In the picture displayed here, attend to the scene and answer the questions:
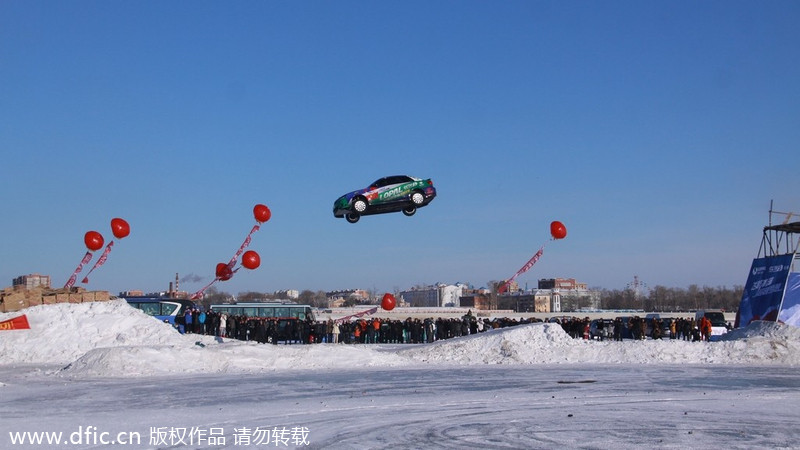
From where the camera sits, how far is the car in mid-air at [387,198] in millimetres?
30625

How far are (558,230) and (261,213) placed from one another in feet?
41.1

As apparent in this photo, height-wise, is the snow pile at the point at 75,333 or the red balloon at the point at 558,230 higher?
the red balloon at the point at 558,230

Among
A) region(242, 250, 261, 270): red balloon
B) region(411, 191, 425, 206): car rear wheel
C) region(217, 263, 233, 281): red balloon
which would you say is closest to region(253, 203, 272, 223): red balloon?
region(242, 250, 261, 270): red balloon

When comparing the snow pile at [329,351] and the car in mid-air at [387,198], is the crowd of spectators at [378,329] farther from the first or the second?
the car in mid-air at [387,198]

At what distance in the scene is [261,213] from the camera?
108ft

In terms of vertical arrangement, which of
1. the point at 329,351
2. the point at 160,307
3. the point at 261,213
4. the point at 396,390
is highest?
the point at 261,213

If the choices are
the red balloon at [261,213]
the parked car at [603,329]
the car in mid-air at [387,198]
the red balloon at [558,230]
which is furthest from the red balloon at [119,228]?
the parked car at [603,329]

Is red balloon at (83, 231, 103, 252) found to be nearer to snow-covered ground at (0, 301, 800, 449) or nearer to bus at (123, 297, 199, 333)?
snow-covered ground at (0, 301, 800, 449)

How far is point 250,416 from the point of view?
43.9ft

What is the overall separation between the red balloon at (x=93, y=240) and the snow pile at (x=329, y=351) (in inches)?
179

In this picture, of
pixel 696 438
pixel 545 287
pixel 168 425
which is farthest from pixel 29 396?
pixel 545 287

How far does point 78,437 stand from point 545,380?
11722 mm

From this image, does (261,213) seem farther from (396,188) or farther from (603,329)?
(603,329)

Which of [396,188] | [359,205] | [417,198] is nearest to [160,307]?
[359,205]
